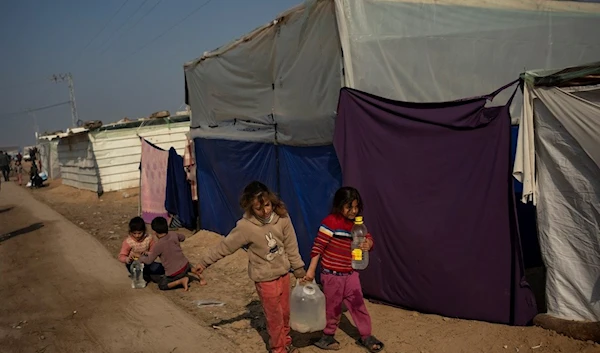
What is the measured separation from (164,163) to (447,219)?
28.5 feet

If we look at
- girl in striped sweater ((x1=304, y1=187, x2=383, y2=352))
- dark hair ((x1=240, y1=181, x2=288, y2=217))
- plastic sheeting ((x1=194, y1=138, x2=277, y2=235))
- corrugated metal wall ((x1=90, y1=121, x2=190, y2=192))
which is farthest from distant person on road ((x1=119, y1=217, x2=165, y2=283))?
corrugated metal wall ((x1=90, y1=121, x2=190, y2=192))

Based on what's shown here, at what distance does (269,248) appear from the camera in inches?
168

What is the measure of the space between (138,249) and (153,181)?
545cm

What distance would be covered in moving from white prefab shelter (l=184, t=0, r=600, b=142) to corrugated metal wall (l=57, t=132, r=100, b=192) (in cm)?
1378

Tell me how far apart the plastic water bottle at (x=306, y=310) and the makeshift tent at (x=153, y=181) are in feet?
26.5

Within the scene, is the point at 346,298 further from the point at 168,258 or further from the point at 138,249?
the point at 138,249

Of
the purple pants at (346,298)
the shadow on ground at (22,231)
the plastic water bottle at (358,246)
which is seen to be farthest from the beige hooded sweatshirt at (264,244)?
the shadow on ground at (22,231)

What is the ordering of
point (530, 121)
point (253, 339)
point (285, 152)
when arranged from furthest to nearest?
point (285, 152) < point (253, 339) < point (530, 121)

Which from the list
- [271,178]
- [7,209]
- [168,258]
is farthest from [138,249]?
[7,209]

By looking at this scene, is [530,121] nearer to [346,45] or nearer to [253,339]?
[346,45]

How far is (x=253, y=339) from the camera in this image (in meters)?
5.07

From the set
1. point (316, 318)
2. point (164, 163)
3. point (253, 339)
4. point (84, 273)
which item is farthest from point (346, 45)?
point (164, 163)

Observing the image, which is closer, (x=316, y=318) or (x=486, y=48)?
(x=316, y=318)

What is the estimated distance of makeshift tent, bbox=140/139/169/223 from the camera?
12133 millimetres
